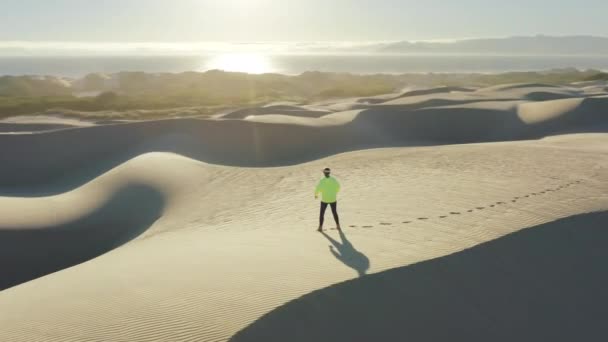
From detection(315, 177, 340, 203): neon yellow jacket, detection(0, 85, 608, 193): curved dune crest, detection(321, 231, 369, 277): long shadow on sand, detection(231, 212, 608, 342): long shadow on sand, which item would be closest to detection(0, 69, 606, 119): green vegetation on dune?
detection(0, 85, 608, 193): curved dune crest

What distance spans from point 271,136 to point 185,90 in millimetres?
48262

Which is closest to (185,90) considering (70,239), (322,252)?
(70,239)

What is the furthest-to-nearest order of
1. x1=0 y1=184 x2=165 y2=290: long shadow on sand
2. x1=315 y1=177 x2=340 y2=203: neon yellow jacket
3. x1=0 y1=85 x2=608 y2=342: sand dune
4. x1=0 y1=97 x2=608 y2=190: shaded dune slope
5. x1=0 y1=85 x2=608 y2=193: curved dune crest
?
1. x1=0 y1=85 x2=608 y2=193: curved dune crest
2. x1=0 y1=97 x2=608 y2=190: shaded dune slope
3. x1=0 y1=184 x2=165 y2=290: long shadow on sand
4. x1=315 y1=177 x2=340 y2=203: neon yellow jacket
5. x1=0 y1=85 x2=608 y2=342: sand dune

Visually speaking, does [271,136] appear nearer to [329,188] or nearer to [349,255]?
[329,188]

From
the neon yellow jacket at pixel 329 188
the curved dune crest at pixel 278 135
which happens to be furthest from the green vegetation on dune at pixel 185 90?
the neon yellow jacket at pixel 329 188

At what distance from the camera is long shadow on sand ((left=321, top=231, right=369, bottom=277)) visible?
631cm

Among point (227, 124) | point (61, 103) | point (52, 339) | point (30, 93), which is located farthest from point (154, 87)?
point (52, 339)

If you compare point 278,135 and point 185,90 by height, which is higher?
point 185,90

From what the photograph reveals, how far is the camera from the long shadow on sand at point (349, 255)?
631 cm

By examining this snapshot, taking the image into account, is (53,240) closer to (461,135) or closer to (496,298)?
(496,298)

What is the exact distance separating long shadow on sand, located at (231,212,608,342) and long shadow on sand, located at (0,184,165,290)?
800 centimetres

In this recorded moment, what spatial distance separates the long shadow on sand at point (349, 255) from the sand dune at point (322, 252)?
4 centimetres

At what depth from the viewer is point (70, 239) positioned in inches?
505

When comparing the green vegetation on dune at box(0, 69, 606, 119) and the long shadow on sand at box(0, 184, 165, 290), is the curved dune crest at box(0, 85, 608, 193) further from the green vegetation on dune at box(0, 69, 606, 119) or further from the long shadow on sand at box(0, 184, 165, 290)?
the green vegetation on dune at box(0, 69, 606, 119)
